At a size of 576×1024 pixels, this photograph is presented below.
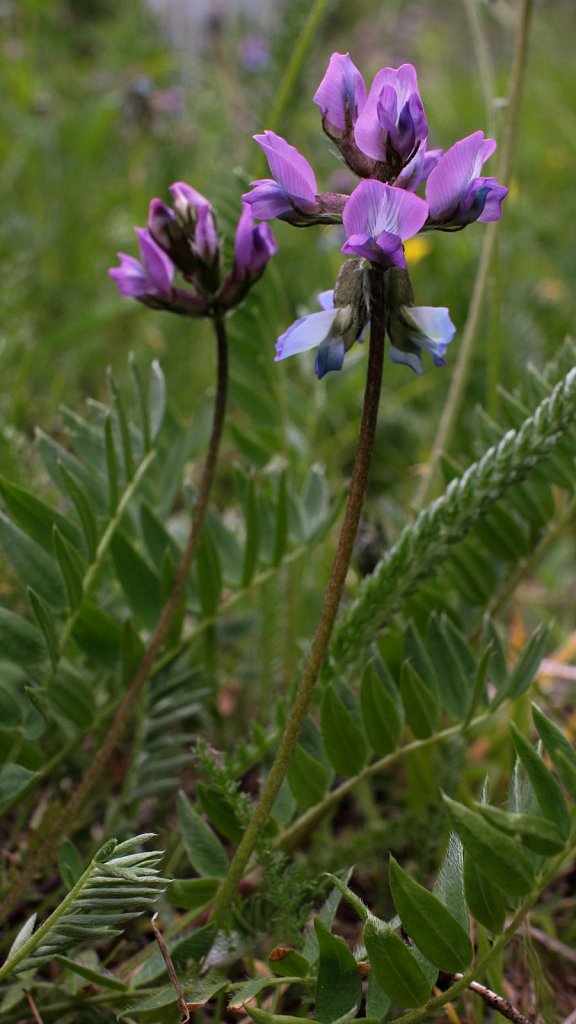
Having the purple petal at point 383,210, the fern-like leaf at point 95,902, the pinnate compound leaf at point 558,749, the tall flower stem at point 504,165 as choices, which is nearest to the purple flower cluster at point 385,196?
the purple petal at point 383,210

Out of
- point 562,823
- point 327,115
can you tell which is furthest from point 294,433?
point 562,823

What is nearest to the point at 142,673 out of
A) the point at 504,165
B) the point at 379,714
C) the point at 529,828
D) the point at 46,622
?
the point at 46,622

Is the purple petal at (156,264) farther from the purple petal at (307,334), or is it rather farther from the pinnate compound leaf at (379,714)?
the pinnate compound leaf at (379,714)

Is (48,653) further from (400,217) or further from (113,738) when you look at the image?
(400,217)

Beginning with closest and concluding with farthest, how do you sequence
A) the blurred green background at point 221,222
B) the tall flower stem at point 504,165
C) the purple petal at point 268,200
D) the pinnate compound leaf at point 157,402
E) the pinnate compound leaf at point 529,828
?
the pinnate compound leaf at point 529,828 → the purple petal at point 268,200 → the pinnate compound leaf at point 157,402 → the tall flower stem at point 504,165 → the blurred green background at point 221,222

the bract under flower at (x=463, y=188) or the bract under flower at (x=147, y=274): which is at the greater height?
A: the bract under flower at (x=147, y=274)

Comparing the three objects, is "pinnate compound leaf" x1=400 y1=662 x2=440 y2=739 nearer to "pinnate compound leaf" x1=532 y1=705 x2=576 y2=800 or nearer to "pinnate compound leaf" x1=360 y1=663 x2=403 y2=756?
"pinnate compound leaf" x1=360 y1=663 x2=403 y2=756

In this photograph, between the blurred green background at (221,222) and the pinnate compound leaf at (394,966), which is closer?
the pinnate compound leaf at (394,966)
